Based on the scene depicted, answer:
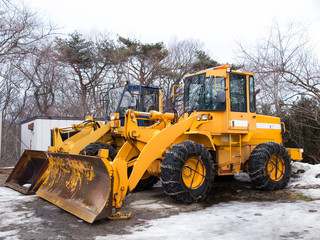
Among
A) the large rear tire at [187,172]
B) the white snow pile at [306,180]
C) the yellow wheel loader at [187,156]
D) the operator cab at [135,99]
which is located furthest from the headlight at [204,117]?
the operator cab at [135,99]

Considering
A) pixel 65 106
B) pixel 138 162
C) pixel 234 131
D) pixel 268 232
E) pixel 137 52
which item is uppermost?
pixel 137 52

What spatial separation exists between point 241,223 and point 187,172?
1.73m

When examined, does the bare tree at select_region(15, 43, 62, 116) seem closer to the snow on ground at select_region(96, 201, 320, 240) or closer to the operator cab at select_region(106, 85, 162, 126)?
the operator cab at select_region(106, 85, 162, 126)

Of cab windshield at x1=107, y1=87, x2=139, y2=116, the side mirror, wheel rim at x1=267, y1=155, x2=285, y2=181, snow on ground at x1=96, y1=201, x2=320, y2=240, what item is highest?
cab windshield at x1=107, y1=87, x2=139, y2=116

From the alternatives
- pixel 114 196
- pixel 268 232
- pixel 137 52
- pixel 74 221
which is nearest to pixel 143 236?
pixel 114 196

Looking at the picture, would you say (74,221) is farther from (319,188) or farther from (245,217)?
(319,188)

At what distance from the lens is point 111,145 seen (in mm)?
9562

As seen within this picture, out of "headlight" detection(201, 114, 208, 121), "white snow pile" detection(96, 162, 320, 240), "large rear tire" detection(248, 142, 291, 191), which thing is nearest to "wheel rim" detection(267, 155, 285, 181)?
"large rear tire" detection(248, 142, 291, 191)

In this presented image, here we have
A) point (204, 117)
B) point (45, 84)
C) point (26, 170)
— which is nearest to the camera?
point (204, 117)

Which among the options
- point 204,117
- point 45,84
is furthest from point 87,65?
point 204,117

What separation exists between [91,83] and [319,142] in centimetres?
1919

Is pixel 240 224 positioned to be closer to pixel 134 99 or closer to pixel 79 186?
pixel 79 186

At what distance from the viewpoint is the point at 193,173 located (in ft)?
21.6

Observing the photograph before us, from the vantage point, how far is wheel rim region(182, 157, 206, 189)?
21.2 ft
